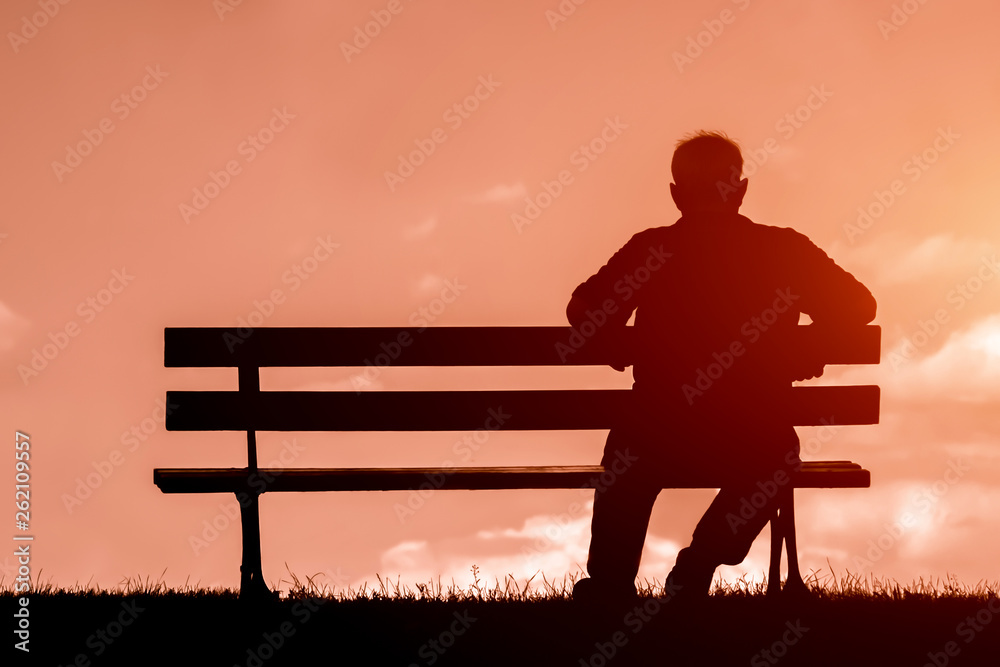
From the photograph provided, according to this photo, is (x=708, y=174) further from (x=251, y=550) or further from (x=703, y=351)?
(x=251, y=550)

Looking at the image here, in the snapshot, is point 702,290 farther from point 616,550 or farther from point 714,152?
point 616,550

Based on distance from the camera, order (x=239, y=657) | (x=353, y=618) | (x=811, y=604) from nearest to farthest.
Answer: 1. (x=239, y=657)
2. (x=353, y=618)
3. (x=811, y=604)

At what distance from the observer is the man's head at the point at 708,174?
13.6 ft

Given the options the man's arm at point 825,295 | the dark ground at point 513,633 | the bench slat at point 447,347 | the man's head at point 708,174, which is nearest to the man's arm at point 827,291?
the man's arm at point 825,295

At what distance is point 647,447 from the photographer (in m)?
4.16

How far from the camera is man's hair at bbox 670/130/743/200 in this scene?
13.6ft

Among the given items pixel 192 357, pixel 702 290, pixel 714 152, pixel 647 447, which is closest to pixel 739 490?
pixel 647 447

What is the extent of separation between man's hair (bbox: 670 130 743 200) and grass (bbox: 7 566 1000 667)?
67.1 inches

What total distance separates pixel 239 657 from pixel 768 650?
206 cm

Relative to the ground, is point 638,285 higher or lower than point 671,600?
higher

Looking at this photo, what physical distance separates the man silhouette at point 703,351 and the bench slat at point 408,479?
1.55ft

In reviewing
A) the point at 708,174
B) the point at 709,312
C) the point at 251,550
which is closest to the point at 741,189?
the point at 708,174

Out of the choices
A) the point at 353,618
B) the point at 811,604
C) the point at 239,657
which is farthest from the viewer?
the point at 811,604

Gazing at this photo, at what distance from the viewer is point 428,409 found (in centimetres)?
469
